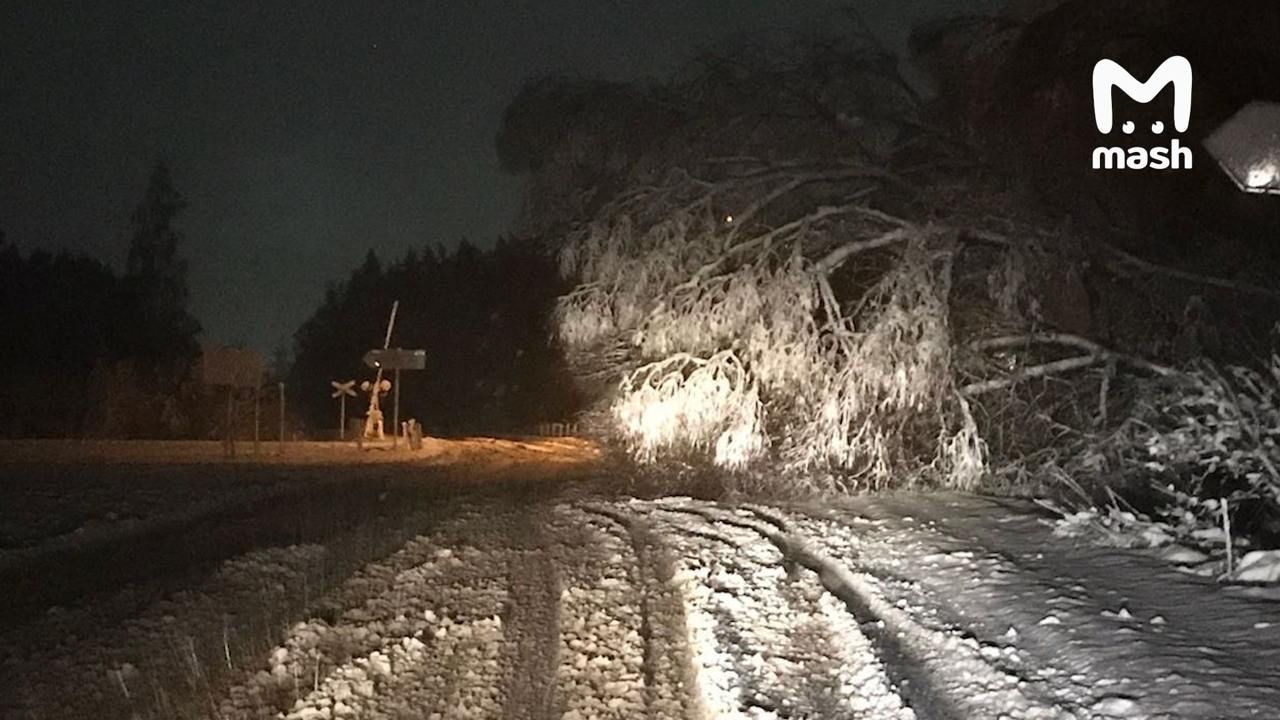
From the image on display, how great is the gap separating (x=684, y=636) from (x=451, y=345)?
49.9m

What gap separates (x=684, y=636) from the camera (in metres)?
10.7

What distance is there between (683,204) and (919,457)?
5.00 meters

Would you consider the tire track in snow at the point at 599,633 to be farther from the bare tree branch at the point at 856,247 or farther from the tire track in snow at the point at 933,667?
the bare tree branch at the point at 856,247

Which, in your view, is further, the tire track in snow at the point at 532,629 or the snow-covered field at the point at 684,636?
the tire track in snow at the point at 532,629

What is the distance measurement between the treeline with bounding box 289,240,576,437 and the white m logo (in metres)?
38.3

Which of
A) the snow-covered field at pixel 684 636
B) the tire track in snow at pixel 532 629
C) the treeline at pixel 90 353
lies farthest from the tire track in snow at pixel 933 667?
the treeline at pixel 90 353

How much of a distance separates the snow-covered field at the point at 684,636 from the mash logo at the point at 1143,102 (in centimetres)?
491

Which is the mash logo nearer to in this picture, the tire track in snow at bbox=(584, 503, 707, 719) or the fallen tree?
the fallen tree

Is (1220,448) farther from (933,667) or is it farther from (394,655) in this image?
(394,655)

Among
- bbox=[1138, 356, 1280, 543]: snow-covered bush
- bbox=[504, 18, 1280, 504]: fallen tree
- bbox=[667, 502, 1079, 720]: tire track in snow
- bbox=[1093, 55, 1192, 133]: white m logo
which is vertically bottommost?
bbox=[667, 502, 1079, 720]: tire track in snow

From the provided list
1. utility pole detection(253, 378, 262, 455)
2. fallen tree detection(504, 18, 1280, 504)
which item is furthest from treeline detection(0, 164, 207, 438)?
fallen tree detection(504, 18, 1280, 504)

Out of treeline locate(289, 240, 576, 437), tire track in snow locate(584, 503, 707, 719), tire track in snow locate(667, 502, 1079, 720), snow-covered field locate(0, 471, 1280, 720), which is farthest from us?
treeline locate(289, 240, 576, 437)

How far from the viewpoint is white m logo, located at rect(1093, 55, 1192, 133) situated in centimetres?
1616

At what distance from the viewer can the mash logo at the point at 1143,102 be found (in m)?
16.2
